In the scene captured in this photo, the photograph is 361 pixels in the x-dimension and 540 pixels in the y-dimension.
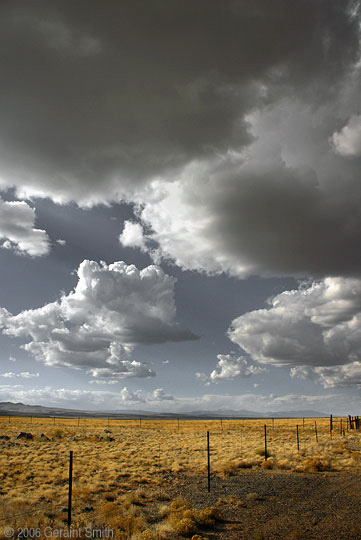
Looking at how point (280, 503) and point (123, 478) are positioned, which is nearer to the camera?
point (280, 503)

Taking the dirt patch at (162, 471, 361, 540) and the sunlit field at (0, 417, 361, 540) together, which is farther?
the sunlit field at (0, 417, 361, 540)

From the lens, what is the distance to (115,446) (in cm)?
4131

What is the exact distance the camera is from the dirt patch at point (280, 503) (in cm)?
1228

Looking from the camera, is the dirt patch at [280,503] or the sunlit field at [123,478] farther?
the sunlit field at [123,478]

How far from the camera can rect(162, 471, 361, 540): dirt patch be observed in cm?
1228

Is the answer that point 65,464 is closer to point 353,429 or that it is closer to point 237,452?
point 237,452

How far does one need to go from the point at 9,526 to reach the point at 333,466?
20899 millimetres

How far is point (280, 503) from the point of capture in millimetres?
15859

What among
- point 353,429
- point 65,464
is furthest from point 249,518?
point 353,429

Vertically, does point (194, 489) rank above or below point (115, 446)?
above

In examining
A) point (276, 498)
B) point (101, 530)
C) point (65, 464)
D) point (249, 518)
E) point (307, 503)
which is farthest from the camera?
point (65, 464)

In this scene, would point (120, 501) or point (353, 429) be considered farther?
point (353, 429)

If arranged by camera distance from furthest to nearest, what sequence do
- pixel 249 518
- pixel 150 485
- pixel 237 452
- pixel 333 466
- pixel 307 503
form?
pixel 237 452 < pixel 333 466 < pixel 150 485 < pixel 307 503 < pixel 249 518

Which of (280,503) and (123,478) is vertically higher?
(280,503)
